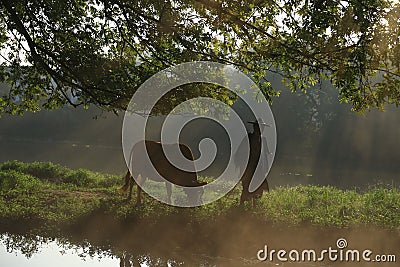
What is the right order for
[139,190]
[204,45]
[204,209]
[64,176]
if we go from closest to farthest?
[204,45] → [204,209] → [139,190] → [64,176]

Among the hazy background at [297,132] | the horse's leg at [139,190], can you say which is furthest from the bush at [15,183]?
the hazy background at [297,132]

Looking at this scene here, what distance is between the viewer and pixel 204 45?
952cm

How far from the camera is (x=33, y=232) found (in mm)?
11469

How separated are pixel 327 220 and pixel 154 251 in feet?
11.8

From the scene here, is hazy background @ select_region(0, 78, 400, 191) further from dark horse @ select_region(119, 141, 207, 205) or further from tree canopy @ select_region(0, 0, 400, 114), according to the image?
tree canopy @ select_region(0, 0, 400, 114)

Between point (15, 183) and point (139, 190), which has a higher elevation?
point (139, 190)

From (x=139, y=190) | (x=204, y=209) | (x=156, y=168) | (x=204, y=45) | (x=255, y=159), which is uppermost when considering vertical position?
(x=204, y=45)

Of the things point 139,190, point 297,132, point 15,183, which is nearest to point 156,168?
point 139,190

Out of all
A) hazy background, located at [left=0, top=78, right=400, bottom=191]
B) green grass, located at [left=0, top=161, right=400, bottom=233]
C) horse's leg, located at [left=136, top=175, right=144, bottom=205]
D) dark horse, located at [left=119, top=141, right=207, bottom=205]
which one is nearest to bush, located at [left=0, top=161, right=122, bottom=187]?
green grass, located at [left=0, top=161, right=400, bottom=233]

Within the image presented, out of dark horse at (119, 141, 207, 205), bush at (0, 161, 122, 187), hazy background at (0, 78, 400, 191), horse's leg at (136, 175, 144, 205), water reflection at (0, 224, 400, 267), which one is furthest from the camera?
hazy background at (0, 78, 400, 191)

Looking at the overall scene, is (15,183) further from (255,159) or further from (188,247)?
(188,247)

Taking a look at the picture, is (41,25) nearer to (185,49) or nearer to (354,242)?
(185,49)

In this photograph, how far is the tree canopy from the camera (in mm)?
7832

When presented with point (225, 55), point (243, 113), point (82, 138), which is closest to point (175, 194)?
point (225, 55)
